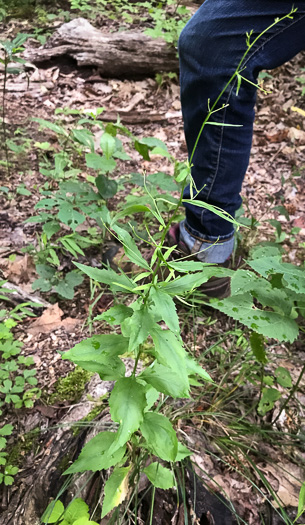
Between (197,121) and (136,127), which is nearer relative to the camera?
(197,121)

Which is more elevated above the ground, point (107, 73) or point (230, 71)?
point (230, 71)

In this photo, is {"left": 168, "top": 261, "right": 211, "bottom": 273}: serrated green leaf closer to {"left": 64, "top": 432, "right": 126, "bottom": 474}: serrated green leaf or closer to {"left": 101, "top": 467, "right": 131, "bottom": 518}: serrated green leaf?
{"left": 64, "top": 432, "right": 126, "bottom": 474}: serrated green leaf

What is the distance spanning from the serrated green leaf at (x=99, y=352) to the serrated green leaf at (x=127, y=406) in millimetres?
73

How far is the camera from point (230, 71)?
164cm

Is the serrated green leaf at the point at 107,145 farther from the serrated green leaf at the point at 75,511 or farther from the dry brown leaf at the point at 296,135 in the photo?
the dry brown leaf at the point at 296,135

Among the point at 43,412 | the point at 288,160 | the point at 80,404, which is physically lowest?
the point at 43,412

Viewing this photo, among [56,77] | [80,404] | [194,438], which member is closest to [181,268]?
[194,438]

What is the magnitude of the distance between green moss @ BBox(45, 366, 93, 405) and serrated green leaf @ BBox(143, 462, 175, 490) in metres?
0.68

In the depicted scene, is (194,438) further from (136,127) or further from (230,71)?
(136,127)

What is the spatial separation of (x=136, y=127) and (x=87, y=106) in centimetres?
67

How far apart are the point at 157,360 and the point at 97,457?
39 cm

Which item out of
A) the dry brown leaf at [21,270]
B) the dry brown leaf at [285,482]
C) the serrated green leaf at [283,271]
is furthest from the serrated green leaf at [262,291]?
the dry brown leaf at [21,270]

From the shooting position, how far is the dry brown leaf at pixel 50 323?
2125 mm

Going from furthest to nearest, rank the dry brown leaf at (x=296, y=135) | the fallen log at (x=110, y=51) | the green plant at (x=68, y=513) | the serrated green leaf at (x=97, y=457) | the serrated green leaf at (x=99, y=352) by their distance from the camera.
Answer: the fallen log at (x=110, y=51)
the dry brown leaf at (x=296, y=135)
the green plant at (x=68, y=513)
the serrated green leaf at (x=97, y=457)
the serrated green leaf at (x=99, y=352)
